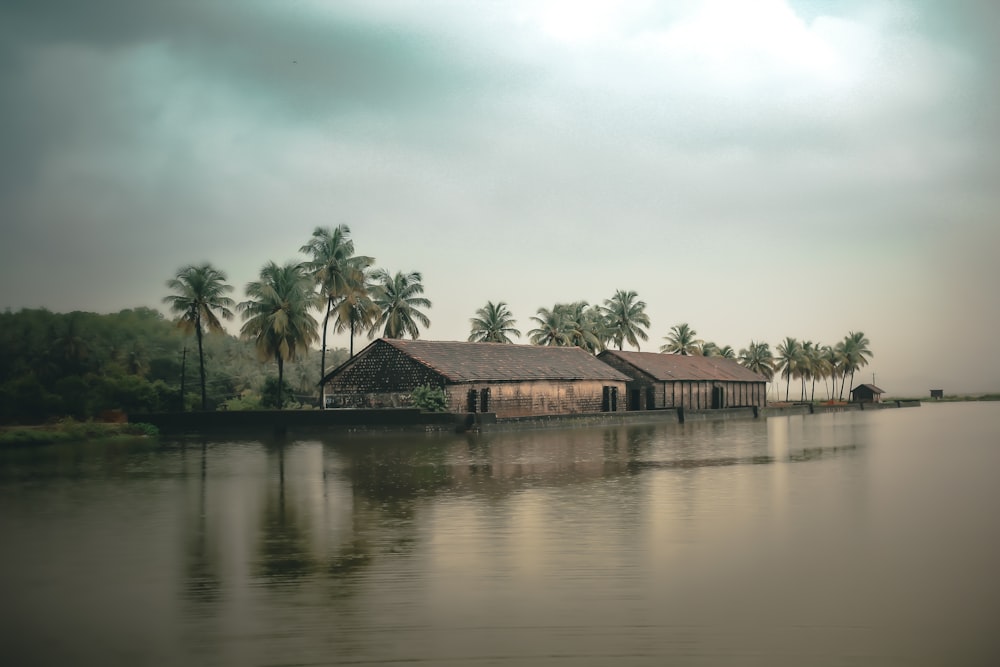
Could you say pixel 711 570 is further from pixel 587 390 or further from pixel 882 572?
pixel 587 390

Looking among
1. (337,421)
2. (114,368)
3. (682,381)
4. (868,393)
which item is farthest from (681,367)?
(868,393)

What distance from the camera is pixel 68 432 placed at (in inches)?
1344

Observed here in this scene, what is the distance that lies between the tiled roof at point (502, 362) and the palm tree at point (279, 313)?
7638 mm

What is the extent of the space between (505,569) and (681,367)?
58219mm

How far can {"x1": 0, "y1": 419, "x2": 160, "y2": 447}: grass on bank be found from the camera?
3127 centimetres

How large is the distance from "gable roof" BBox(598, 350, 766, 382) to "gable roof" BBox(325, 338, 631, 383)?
2.60 meters

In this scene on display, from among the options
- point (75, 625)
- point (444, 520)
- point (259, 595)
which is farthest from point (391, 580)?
point (444, 520)

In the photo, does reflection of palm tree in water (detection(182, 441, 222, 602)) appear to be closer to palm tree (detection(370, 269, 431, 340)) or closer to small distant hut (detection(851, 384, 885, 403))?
palm tree (detection(370, 269, 431, 340))

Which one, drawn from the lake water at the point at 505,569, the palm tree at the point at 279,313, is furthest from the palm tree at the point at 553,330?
the lake water at the point at 505,569

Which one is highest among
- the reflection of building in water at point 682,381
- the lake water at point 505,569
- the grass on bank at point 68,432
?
the reflection of building in water at point 682,381

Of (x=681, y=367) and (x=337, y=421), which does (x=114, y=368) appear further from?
(x=681, y=367)

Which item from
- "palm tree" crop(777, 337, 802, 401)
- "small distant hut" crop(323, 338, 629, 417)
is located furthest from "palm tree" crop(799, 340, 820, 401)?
"small distant hut" crop(323, 338, 629, 417)

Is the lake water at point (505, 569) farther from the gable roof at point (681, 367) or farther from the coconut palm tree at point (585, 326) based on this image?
the coconut palm tree at point (585, 326)

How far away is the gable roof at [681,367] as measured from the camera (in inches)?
2386
